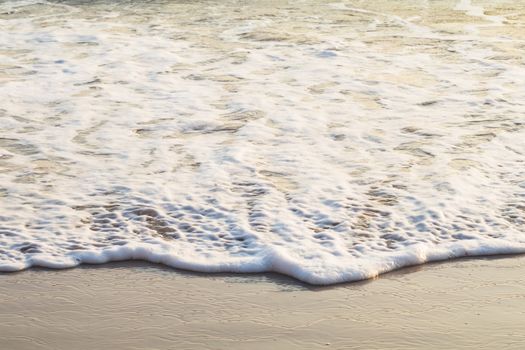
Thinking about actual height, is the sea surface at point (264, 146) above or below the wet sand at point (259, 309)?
below

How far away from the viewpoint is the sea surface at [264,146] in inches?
161

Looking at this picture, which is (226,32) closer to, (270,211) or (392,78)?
(392,78)

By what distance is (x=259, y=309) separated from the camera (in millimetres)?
3473

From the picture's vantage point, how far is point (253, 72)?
756 centimetres

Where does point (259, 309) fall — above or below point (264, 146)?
above

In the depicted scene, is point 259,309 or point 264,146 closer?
point 259,309

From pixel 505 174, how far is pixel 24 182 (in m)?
2.39

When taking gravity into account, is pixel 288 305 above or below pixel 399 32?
above

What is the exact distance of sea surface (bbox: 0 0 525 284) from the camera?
4102 mm

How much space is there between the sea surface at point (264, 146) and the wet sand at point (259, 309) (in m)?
0.14

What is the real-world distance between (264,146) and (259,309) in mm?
2149

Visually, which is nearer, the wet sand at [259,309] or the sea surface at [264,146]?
the wet sand at [259,309]

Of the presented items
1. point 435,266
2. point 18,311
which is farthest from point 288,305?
point 18,311

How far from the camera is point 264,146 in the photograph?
18.1ft
